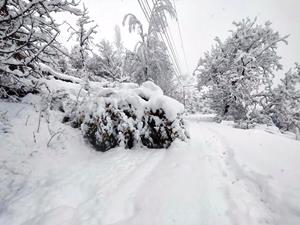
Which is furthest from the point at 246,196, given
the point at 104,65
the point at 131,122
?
the point at 104,65

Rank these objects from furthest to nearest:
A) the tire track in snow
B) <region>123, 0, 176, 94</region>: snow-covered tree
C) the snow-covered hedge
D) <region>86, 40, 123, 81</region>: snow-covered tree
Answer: <region>86, 40, 123, 81</region>: snow-covered tree, <region>123, 0, 176, 94</region>: snow-covered tree, the snow-covered hedge, the tire track in snow

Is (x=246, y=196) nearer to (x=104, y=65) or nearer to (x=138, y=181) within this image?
(x=138, y=181)

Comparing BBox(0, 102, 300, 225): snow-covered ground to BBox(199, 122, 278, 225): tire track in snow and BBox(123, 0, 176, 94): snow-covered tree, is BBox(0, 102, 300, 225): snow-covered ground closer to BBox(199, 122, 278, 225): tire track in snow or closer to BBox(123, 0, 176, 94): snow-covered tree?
BBox(199, 122, 278, 225): tire track in snow

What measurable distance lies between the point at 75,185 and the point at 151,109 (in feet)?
7.98

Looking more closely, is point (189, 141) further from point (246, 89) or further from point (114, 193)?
point (246, 89)

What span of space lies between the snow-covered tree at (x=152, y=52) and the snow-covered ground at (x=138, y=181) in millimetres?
6751

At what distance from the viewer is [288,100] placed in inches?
437

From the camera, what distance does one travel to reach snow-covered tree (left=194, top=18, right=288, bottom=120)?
1116cm

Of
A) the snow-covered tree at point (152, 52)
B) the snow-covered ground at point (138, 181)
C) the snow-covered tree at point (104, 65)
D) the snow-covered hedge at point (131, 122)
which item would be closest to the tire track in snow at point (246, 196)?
the snow-covered ground at point (138, 181)

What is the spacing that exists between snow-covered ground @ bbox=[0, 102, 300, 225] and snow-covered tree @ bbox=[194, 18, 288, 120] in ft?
22.6

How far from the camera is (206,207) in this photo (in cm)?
273

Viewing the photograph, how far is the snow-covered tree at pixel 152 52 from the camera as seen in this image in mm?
10602

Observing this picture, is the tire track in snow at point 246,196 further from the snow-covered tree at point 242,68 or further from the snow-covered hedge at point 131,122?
the snow-covered tree at point 242,68

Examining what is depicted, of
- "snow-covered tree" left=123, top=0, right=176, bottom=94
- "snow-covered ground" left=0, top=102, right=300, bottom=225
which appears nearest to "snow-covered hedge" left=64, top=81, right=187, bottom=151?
"snow-covered ground" left=0, top=102, right=300, bottom=225
